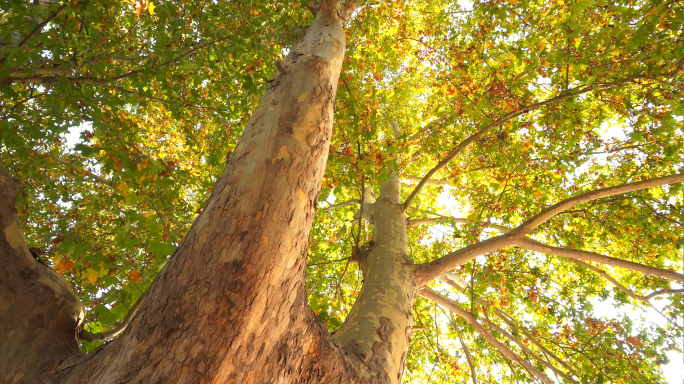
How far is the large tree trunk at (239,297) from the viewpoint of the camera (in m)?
1.05

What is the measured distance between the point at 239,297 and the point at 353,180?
379cm

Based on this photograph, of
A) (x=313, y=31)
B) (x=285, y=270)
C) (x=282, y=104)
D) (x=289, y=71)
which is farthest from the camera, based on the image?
(x=313, y=31)

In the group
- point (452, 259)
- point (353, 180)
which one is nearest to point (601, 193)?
point (452, 259)

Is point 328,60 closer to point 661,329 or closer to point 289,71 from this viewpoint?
point 289,71

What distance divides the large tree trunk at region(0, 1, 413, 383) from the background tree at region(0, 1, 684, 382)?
11mm

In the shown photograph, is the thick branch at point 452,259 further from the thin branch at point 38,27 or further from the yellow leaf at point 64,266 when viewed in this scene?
the thin branch at point 38,27

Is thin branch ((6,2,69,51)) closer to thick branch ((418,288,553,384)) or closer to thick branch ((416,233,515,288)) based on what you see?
thick branch ((416,233,515,288))

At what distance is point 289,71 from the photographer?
1883mm

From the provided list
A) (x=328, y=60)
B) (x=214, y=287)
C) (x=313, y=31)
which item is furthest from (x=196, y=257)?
(x=313, y=31)

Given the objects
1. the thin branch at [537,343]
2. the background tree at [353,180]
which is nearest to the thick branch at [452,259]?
the background tree at [353,180]

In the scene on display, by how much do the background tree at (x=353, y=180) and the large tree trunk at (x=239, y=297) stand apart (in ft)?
0.04

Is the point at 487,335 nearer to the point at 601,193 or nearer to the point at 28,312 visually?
the point at 601,193

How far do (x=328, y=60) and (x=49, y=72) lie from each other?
3954 mm

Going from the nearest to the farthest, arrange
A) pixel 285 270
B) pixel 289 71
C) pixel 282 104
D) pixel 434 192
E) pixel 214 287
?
pixel 214 287
pixel 285 270
pixel 282 104
pixel 289 71
pixel 434 192
